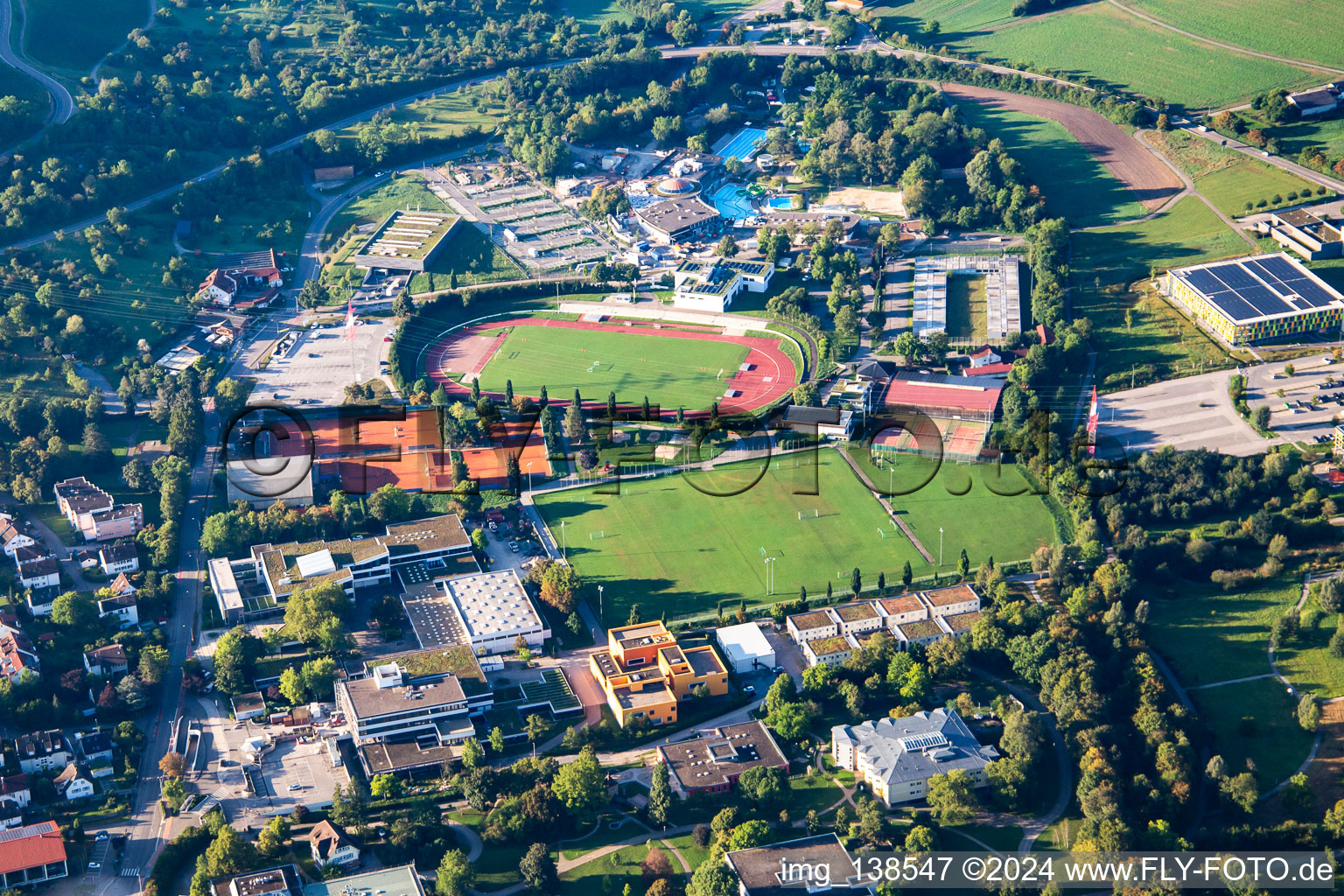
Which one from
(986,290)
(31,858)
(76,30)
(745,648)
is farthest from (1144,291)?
(76,30)

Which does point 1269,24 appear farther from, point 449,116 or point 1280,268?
point 449,116

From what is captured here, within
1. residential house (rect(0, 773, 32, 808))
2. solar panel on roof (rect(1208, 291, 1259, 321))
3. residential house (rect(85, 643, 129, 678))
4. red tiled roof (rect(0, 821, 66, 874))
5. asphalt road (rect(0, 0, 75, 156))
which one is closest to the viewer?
red tiled roof (rect(0, 821, 66, 874))

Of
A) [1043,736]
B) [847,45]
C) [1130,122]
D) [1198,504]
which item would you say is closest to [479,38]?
[847,45]

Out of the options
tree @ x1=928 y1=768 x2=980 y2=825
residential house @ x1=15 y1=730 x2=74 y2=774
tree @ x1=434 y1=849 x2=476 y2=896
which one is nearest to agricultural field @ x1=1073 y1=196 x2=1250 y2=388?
tree @ x1=928 y1=768 x2=980 y2=825

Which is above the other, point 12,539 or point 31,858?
point 12,539

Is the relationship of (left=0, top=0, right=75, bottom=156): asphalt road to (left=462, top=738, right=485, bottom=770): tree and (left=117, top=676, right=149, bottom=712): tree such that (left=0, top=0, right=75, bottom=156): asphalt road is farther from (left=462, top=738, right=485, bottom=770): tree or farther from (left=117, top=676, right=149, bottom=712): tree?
(left=462, top=738, right=485, bottom=770): tree

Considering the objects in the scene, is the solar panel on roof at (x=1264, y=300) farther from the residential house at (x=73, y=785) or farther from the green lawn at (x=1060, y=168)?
the residential house at (x=73, y=785)
